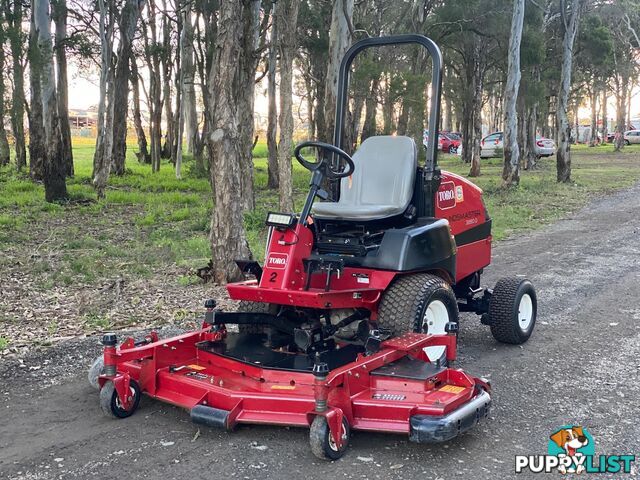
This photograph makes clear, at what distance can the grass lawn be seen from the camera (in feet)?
23.9

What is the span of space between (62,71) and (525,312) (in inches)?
684

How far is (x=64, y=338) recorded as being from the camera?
623 cm

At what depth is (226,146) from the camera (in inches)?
312

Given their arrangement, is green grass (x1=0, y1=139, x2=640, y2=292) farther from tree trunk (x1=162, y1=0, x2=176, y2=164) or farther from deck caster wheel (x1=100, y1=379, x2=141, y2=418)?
tree trunk (x1=162, y1=0, x2=176, y2=164)

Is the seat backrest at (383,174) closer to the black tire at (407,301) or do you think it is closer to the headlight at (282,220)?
the black tire at (407,301)

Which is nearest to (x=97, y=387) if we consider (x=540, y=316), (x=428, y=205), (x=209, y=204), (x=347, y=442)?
(x=347, y=442)

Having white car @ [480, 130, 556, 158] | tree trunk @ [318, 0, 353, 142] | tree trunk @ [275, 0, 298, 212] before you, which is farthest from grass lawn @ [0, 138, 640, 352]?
white car @ [480, 130, 556, 158]

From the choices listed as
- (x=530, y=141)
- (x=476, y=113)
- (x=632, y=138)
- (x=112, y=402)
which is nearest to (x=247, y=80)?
(x=112, y=402)

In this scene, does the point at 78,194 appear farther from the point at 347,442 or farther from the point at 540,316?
the point at 347,442

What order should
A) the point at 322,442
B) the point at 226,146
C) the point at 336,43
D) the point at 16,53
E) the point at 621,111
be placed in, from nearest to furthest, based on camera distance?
the point at 322,442
the point at 226,146
the point at 336,43
the point at 16,53
the point at 621,111

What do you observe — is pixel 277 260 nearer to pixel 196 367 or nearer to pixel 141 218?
pixel 196 367

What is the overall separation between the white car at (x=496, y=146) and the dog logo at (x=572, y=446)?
31.0 m

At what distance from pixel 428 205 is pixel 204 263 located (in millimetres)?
4472

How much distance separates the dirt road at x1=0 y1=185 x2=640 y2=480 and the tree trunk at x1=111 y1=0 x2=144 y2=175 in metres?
14.9
